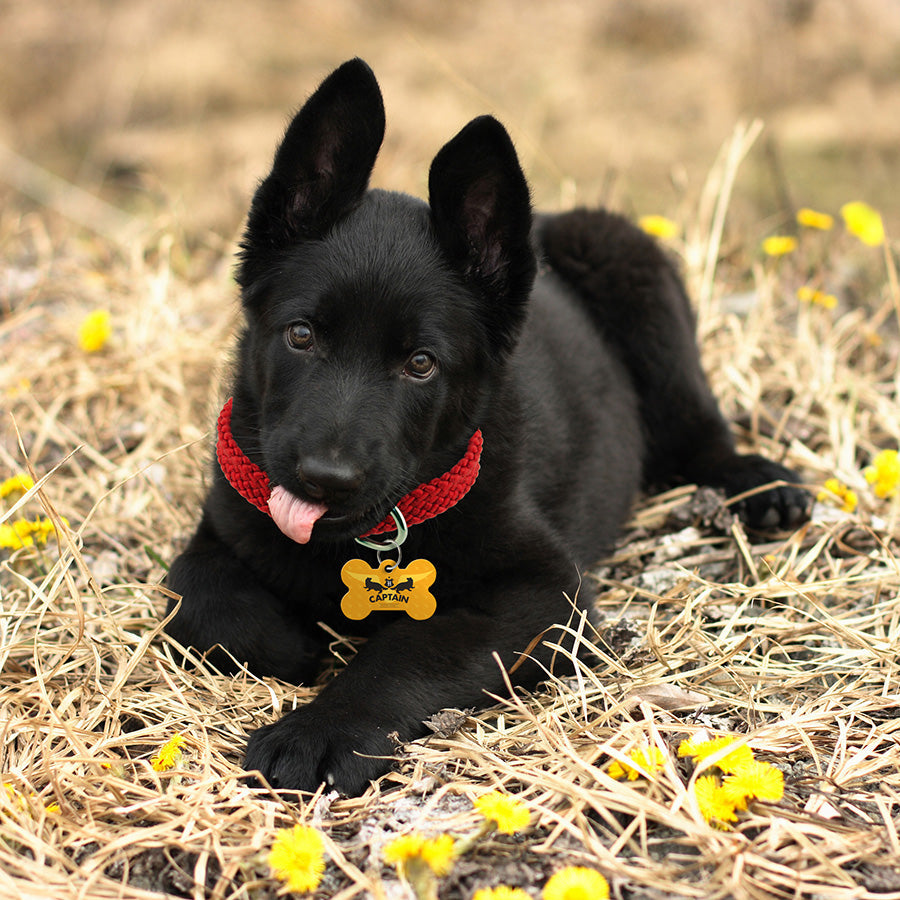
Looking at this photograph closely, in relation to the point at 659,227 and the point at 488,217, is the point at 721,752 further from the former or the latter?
the point at 659,227

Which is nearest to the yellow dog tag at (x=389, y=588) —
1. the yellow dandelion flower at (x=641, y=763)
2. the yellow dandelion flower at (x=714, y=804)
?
the yellow dandelion flower at (x=641, y=763)

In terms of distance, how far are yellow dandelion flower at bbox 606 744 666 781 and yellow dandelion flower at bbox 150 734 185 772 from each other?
894 millimetres

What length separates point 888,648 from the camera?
107 inches

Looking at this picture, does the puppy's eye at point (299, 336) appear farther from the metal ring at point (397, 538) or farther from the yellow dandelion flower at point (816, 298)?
the yellow dandelion flower at point (816, 298)

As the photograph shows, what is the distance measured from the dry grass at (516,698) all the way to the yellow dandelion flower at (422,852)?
0.26ft

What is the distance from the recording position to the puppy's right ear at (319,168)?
8.24 ft

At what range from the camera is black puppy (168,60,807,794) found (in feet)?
7.57

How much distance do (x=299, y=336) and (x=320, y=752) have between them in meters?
0.91

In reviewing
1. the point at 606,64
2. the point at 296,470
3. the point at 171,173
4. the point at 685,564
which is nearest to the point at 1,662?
the point at 296,470

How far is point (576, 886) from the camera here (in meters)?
1.72

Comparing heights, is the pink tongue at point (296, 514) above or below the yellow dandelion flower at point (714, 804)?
above

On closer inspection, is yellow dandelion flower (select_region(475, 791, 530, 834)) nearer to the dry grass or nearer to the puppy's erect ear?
the dry grass

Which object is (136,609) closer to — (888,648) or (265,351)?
(265,351)

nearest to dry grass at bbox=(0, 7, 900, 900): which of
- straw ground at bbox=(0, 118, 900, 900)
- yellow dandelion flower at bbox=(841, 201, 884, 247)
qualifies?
straw ground at bbox=(0, 118, 900, 900)
